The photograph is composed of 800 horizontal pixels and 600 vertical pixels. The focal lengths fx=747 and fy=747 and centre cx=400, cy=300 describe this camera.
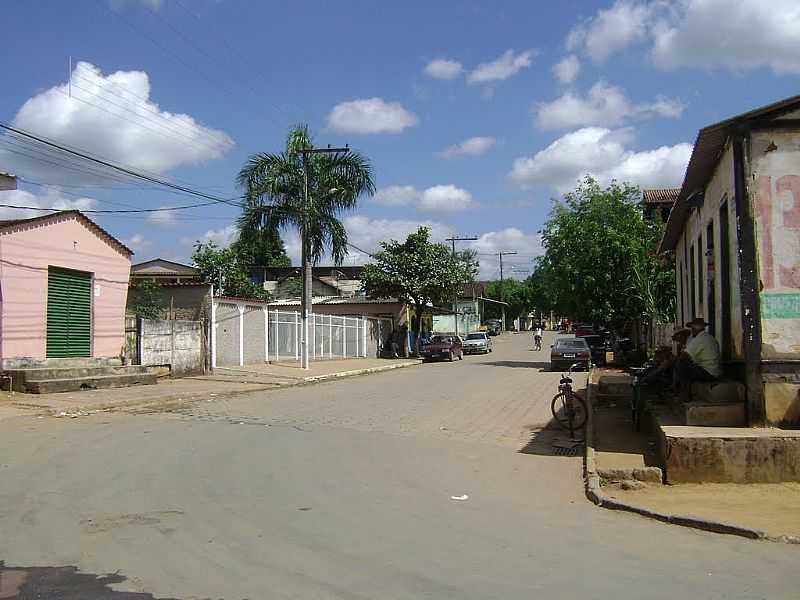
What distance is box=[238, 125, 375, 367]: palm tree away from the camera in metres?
28.6

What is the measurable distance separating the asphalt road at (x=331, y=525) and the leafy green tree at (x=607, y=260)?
2066 cm

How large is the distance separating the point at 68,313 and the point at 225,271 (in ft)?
102

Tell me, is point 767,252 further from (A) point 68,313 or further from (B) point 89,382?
(A) point 68,313

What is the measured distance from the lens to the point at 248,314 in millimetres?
30281

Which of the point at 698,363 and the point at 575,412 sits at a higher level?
the point at 698,363

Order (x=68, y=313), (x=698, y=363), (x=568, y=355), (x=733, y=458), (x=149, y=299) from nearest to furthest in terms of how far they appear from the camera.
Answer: (x=733, y=458)
(x=698, y=363)
(x=68, y=313)
(x=149, y=299)
(x=568, y=355)

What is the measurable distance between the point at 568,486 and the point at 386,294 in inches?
1507

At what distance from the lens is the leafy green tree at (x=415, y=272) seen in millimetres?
46188

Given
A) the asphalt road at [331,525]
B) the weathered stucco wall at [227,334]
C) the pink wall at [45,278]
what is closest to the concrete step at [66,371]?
the pink wall at [45,278]

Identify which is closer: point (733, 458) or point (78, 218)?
point (733, 458)

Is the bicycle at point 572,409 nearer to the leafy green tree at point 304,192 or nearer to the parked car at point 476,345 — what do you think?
the leafy green tree at point 304,192

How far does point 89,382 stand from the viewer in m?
19.4

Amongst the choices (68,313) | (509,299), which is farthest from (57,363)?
(509,299)

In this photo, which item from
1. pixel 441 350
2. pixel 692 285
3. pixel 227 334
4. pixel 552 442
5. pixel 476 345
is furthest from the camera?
pixel 476 345
